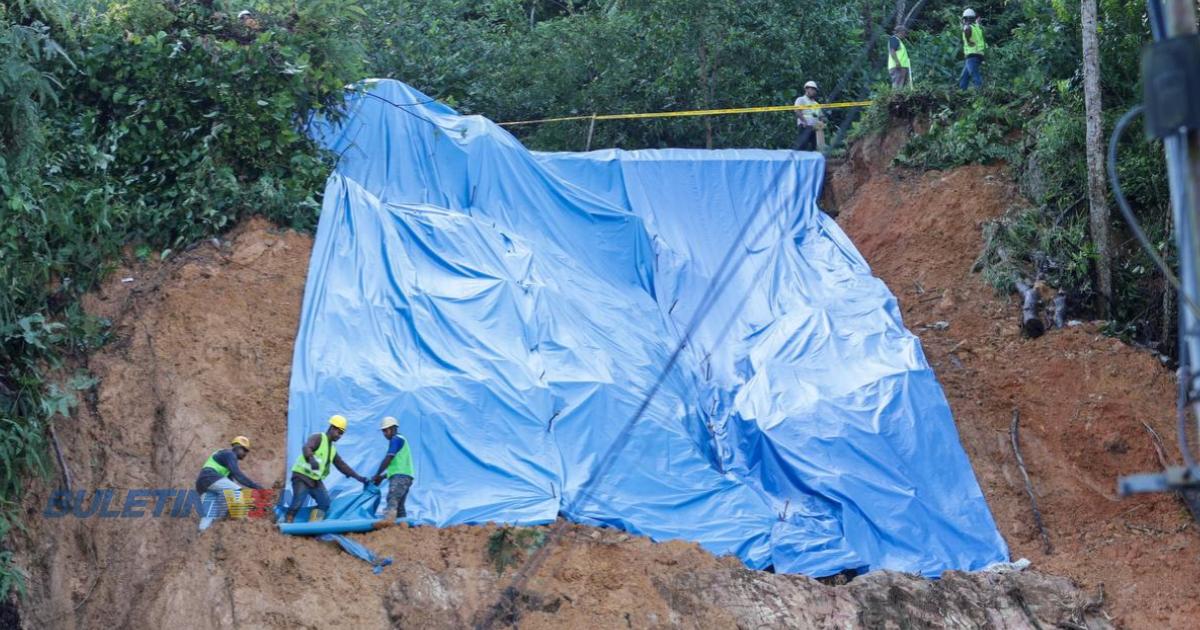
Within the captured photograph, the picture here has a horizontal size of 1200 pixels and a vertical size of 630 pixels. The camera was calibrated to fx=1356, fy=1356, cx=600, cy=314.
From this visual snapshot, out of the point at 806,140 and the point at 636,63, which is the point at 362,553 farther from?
the point at 636,63

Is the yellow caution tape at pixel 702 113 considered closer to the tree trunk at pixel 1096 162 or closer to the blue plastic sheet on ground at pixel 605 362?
the blue plastic sheet on ground at pixel 605 362

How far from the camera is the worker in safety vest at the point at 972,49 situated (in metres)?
18.8

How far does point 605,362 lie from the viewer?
1391 centimetres

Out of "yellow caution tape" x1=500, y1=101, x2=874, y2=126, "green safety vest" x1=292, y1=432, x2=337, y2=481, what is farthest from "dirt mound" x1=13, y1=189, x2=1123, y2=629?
"yellow caution tape" x1=500, y1=101, x2=874, y2=126

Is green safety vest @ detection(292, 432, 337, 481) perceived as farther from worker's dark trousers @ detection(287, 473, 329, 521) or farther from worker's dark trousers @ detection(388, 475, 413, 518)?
worker's dark trousers @ detection(388, 475, 413, 518)

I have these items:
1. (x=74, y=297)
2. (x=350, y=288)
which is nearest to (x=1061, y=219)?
(x=350, y=288)

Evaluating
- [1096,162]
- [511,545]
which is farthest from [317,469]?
[1096,162]

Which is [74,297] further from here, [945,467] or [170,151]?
[945,467]

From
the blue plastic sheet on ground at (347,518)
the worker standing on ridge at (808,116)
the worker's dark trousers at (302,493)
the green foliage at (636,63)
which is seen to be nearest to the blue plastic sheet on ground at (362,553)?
the blue plastic sheet on ground at (347,518)

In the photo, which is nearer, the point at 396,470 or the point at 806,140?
the point at 396,470

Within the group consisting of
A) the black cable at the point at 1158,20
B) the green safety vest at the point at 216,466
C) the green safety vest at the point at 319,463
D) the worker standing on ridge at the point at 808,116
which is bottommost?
the green safety vest at the point at 216,466

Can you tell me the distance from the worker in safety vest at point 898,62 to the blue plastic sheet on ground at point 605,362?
2.98 meters

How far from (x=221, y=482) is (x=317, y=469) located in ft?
2.78

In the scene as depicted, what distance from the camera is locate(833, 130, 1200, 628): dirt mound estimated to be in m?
12.6
